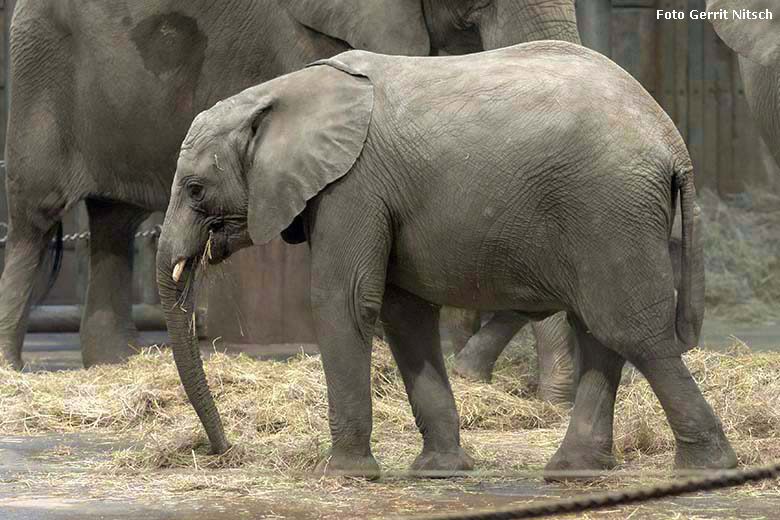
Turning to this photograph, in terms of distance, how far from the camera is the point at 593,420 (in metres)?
5.62

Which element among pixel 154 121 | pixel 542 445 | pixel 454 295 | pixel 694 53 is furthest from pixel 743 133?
pixel 454 295

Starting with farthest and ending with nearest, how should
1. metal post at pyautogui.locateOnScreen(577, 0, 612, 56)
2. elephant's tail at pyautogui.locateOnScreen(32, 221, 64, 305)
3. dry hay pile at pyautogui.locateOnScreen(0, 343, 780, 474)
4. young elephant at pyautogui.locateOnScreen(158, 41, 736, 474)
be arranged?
metal post at pyautogui.locateOnScreen(577, 0, 612, 56), elephant's tail at pyautogui.locateOnScreen(32, 221, 64, 305), dry hay pile at pyautogui.locateOnScreen(0, 343, 780, 474), young elephant at pyautogui.locateOnScreen(158, 41, 736, 474)

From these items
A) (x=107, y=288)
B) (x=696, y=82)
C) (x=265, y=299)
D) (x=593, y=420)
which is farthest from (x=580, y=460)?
(x=696, y=82)

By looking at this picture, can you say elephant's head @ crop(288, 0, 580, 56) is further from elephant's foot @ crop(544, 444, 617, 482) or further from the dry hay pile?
elephant's foot @ crop(544, 444, 617, 482)

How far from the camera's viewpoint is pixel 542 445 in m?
6.47

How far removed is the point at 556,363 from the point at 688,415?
2.05 m

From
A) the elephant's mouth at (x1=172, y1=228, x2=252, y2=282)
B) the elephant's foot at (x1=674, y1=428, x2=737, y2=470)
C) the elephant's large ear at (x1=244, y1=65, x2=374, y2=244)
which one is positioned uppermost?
the elephant's large ear at (x1=244, y1=65, x2=374, y2=244)

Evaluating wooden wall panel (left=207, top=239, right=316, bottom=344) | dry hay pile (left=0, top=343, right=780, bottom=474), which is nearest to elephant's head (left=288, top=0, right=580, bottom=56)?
dry hay pile (left=0, top=343, right=780, bottom=474)

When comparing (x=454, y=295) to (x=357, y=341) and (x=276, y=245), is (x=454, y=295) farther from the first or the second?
(x=276, y=245)

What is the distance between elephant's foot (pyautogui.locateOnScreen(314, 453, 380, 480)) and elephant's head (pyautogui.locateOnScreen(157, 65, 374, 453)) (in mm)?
766

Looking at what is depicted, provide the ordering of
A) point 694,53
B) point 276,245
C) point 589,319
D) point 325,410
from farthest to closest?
point 694,53, point 276,245, point 325,410, point 589,319

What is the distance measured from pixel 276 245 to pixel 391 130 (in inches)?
188

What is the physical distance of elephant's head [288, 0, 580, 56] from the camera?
23.5 ft

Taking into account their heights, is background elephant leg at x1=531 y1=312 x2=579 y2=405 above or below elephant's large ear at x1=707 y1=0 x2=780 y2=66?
below
